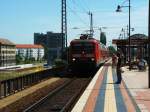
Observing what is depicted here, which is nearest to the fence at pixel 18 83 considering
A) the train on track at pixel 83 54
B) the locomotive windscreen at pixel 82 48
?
the train on track at pixel 83 54

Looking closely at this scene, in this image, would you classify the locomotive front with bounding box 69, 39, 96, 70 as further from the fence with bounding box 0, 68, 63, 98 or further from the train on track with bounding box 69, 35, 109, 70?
the fence with bounding box 0, 68, 63, 98

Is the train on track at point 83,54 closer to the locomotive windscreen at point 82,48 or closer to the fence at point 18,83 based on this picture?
the locomotive windscreen at point 82,48

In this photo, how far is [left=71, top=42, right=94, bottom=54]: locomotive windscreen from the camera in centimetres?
4141

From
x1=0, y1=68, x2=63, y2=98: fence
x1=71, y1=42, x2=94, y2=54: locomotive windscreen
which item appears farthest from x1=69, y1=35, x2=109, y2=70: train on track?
x1=0, y1=68, x2=63, y2=98: fence

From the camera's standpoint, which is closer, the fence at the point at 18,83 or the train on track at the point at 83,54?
the fence at the point at 18,83

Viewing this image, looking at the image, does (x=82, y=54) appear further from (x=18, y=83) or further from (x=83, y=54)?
(x=18, y=83)

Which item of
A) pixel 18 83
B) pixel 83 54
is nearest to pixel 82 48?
pixel 83 54

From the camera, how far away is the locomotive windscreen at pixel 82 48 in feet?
136

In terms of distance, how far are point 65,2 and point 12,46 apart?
101429 millimetres

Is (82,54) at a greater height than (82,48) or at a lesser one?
lesser

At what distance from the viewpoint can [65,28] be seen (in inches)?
2562

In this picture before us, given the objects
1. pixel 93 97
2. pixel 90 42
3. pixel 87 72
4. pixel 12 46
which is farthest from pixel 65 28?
pixel 12 46

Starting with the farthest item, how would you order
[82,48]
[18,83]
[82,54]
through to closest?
[82,48] → [82,54] → [18,83]

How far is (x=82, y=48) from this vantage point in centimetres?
4150
